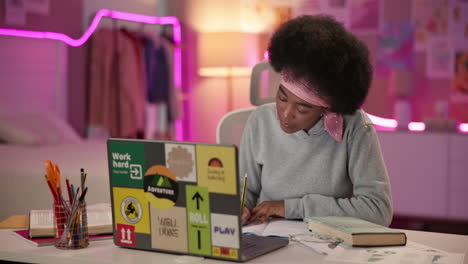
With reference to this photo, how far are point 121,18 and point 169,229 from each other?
4229 mm

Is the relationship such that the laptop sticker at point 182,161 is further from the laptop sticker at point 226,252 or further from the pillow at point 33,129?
the pillow at point 33,129

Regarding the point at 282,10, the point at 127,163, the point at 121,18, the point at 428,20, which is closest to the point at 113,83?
the point at 121,18

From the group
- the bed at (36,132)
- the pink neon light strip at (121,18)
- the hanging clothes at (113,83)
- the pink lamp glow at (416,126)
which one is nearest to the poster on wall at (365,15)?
the pink lamp glow at (416,126)

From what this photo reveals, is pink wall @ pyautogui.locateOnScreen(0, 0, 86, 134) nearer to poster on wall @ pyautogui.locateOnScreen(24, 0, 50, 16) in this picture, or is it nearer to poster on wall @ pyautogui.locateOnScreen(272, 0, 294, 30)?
poster on wall @ pyautogui.locateOnScreen(24, 0, 50, 16)

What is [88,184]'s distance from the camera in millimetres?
2891

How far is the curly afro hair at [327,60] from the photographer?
62.1 inches

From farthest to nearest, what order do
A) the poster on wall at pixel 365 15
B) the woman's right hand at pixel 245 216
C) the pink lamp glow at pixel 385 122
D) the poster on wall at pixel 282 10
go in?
the poster on wall at pixel 282 10, the poster on wall at pixel 365 15, the pink lamp glow at pixel 385 122, the woman's right hand at pixel 245 216

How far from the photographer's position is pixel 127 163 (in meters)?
1.28

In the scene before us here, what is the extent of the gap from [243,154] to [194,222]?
0.73 metres

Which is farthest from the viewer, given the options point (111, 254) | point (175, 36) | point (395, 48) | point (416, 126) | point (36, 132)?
point (175, 36)

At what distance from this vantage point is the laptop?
116 cm

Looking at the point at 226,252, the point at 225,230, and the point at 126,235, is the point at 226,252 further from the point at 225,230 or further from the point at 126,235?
the point at 126,235

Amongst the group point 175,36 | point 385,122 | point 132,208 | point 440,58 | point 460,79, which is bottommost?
point 385,122

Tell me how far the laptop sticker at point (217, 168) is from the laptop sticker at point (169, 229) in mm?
89
